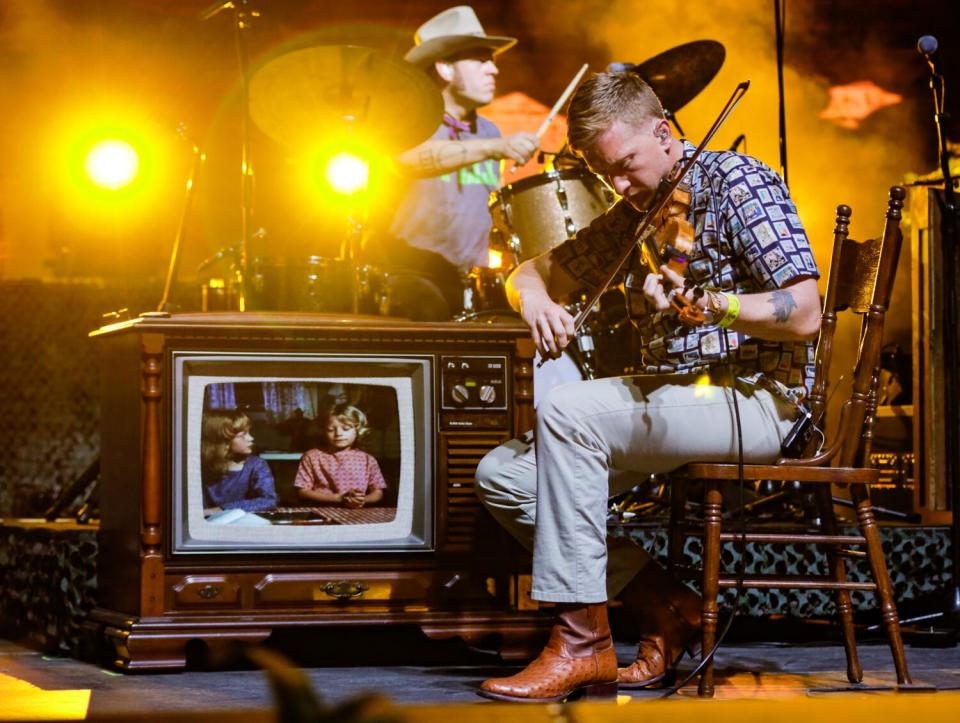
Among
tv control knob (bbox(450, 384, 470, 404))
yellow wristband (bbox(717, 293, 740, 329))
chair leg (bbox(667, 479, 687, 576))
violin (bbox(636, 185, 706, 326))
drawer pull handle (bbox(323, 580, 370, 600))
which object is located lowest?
drawer pull handle (bbox(323, 580, 370, 600))

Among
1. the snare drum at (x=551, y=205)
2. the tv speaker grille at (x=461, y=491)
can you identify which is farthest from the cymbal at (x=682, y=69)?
the tv speaker grille at (x=461, y=491)

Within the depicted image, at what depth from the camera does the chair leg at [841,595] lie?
3002 millimetres

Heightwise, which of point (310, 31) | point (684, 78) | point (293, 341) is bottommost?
point (293, 341)

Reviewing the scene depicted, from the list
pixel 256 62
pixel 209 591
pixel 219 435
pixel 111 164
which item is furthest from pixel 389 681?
pixel 111 164

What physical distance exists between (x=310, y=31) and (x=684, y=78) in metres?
2.13

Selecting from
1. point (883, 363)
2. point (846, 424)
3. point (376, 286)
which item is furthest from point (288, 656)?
point (883, 363)

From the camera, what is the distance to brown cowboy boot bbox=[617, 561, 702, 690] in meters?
2.99

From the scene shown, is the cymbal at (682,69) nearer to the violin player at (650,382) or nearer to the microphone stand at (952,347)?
the microphone stand at (952,347)

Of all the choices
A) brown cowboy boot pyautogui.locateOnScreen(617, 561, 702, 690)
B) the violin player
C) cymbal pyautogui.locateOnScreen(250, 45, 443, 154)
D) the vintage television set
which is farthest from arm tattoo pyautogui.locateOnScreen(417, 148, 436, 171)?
brown cowboy boot pyautogui.locateOnScreen(617, 561, 702, 690)

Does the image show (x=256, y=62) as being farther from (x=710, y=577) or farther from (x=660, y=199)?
(x=710, y=577)

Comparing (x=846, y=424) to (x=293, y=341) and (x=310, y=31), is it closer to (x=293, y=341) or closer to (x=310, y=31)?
(x=293, y=341)

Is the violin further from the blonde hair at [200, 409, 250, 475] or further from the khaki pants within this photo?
the blonde hair at [200, 409, 250, 475]

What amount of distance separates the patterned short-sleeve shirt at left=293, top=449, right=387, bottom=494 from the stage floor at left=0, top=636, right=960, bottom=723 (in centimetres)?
48

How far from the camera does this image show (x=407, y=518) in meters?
3.36
